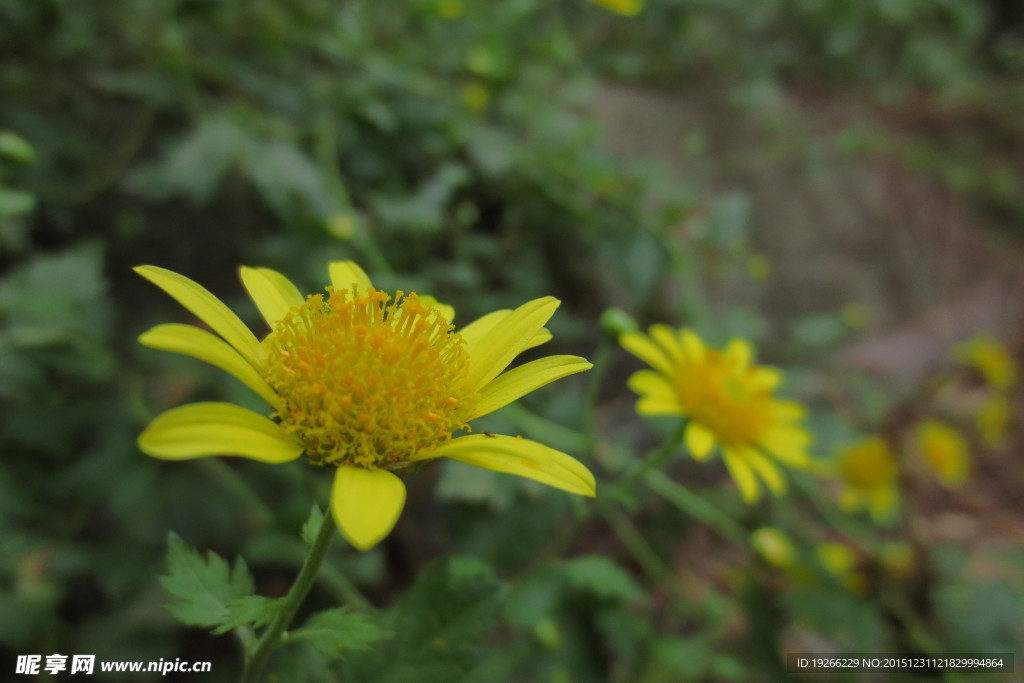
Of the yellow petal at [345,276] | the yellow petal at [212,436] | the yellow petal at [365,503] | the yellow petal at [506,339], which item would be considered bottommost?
the yellow petal at [365,503]

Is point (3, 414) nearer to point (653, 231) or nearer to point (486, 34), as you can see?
point (486, 34)

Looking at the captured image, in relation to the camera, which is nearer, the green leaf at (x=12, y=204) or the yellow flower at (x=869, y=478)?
the green leaf at (x=12, y=204)

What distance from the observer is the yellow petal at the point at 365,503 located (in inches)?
22.2

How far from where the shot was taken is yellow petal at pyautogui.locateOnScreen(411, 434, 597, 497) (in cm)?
68

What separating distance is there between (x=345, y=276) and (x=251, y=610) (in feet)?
1.55

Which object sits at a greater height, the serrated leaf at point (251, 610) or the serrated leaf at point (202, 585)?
the serrated leaf at point (202, 585)

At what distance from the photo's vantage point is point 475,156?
2031 millimetres

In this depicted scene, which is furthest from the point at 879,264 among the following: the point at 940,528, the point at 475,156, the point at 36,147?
the point at 36,147

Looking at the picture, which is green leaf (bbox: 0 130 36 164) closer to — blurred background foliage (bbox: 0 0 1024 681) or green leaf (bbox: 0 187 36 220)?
blurred background foliage (bbox: 0 0 1024 681)

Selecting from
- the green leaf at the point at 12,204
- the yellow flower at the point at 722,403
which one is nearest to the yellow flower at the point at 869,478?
the yellow flower at the point at 722,403

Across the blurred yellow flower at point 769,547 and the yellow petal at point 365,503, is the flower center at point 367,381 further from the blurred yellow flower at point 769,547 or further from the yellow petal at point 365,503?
the blurred yellow flower at point 769,547

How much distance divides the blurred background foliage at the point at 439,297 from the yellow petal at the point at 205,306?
0.42 metres

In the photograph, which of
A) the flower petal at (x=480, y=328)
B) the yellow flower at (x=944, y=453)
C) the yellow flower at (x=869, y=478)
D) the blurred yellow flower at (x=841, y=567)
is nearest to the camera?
the flower petal at (x=480, y=328)

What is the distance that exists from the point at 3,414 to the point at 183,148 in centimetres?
79
